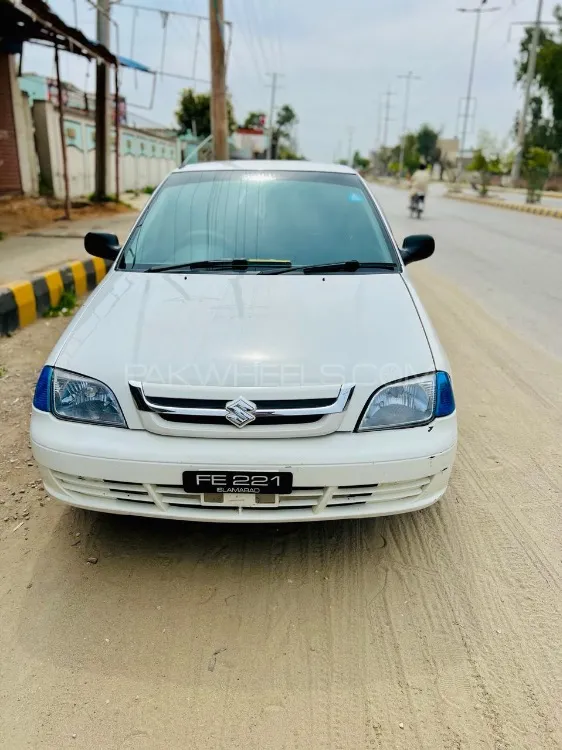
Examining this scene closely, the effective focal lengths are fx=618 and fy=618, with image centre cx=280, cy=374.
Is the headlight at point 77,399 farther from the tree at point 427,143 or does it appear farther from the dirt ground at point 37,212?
the tree at point 427,143

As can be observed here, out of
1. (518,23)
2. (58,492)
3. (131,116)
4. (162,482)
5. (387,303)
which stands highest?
(518,23)

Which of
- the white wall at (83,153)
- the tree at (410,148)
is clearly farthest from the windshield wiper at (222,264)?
the tree at (410,148)

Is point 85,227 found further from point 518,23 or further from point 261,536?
point 518,23

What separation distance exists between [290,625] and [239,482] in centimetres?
53

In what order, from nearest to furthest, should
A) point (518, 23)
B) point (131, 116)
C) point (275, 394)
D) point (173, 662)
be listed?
point (173, 662) < point (275, 394) < point (131, 116) < point (518, 23)

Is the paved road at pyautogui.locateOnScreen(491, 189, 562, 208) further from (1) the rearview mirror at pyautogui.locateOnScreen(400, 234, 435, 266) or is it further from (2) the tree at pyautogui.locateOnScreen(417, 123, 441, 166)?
(2) the tree at pyautogui.locateOnScreen(417, 123, 441, 166)

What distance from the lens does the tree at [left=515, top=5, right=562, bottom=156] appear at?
47719mm

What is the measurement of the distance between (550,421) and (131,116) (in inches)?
1084

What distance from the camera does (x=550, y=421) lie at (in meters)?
3.82

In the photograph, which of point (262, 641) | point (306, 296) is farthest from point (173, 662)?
point (306, 296)

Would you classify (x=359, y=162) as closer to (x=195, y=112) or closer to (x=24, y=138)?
(x=195, y=112)

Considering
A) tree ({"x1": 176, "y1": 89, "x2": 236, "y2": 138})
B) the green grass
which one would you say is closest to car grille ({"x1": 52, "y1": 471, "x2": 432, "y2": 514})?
the green grass

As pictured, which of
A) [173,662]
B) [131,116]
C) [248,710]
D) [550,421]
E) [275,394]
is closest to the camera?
[248,710]

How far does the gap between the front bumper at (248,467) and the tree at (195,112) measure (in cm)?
4891
